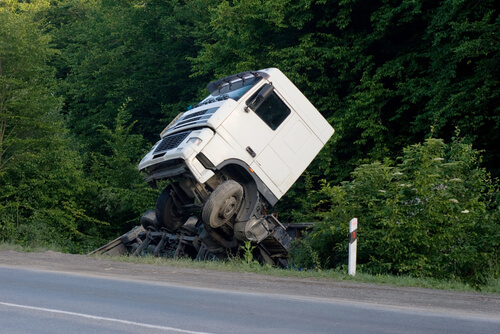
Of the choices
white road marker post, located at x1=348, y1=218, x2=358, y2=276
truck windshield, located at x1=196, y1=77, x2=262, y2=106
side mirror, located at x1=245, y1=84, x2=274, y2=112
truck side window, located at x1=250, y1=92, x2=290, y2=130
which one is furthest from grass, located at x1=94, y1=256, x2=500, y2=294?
truck windshield, located at x1=196, y1=77, x2=262, y2=106

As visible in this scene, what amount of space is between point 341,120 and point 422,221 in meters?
10.0

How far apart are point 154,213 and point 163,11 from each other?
22315 millimetres

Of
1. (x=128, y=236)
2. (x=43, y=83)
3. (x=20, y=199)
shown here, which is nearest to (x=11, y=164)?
(x=20, y=199)

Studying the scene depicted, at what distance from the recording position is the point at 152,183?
1545 centimetres

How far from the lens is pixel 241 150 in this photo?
13852 millimetres

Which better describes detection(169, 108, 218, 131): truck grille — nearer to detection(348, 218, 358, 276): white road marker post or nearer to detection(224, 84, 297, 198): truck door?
detection(224, 84, 297, 198): truck door

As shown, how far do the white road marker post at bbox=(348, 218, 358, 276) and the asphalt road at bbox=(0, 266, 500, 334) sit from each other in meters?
3.64

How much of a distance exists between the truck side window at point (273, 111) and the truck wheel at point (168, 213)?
3.07 m

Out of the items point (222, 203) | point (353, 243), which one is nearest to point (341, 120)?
point (222, 203)

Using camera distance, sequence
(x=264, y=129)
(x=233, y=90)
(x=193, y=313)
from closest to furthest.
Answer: (x=193, y=313) → (x=264, y=129) → (x=233, y=90)

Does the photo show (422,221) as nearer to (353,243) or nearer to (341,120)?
(353,243)

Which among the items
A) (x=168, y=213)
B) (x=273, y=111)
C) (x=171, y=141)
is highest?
(x=273, y=111)

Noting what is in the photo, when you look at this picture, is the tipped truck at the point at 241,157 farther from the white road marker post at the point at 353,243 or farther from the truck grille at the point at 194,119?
the white road marker post at the point at 353,243

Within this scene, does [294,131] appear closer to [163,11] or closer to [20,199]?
[20,199]
